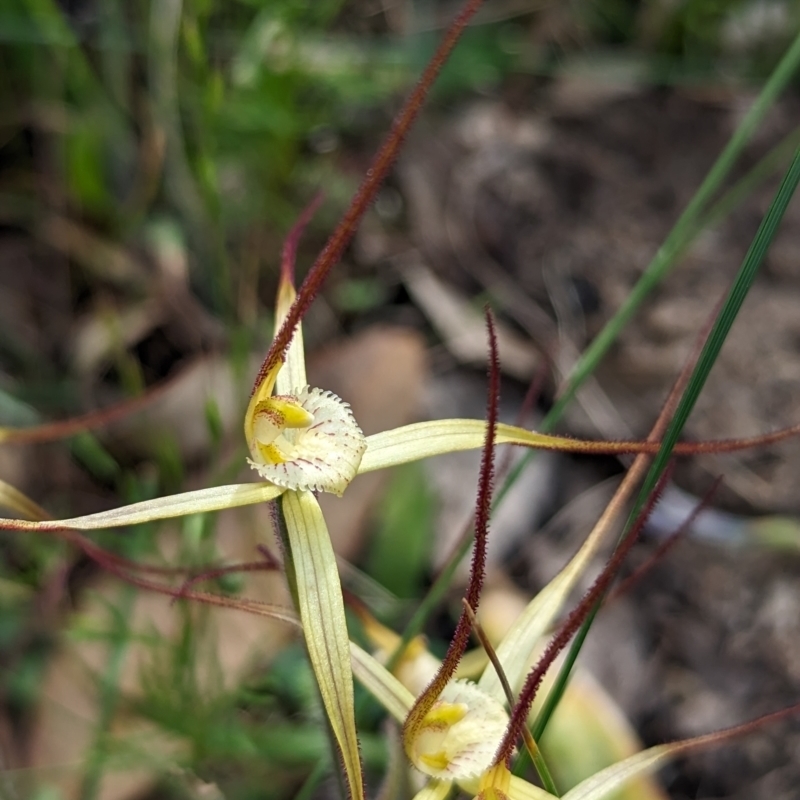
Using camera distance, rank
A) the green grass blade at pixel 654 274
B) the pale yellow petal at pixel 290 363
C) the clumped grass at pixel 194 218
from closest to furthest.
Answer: the pale yellow petal at pixel 290 363, the green grass blade at pixel 654 274, the clumped grass at pixel 194 218

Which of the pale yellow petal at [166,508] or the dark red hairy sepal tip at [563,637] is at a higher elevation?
the pale yellow petal at [166,508]

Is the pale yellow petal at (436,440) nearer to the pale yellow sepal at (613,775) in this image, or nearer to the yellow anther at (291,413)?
the yellow anther at (291,413)

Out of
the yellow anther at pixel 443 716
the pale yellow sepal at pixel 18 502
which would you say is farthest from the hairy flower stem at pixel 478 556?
the pale yellow sepal at pixel 18 502

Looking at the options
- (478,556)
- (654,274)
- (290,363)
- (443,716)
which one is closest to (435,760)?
(443,716)

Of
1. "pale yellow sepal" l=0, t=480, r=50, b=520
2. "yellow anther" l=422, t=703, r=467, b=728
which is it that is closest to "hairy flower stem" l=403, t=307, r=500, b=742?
"yellow anther" l=422, t=703, r=467, b=728

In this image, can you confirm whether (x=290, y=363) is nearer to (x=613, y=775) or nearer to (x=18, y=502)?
(x=18, y=502)

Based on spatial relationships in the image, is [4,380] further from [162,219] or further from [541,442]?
[541,442]

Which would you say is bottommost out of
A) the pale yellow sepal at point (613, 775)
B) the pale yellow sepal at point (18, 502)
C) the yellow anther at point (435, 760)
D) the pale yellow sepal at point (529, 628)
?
the pale yellow sepal at point (613, 775)

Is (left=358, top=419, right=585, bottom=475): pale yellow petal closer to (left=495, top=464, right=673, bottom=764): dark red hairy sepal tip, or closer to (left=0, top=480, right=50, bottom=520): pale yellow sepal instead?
(left=495, top=464, right=673, bottom=764): dark red hairy sepal tip
